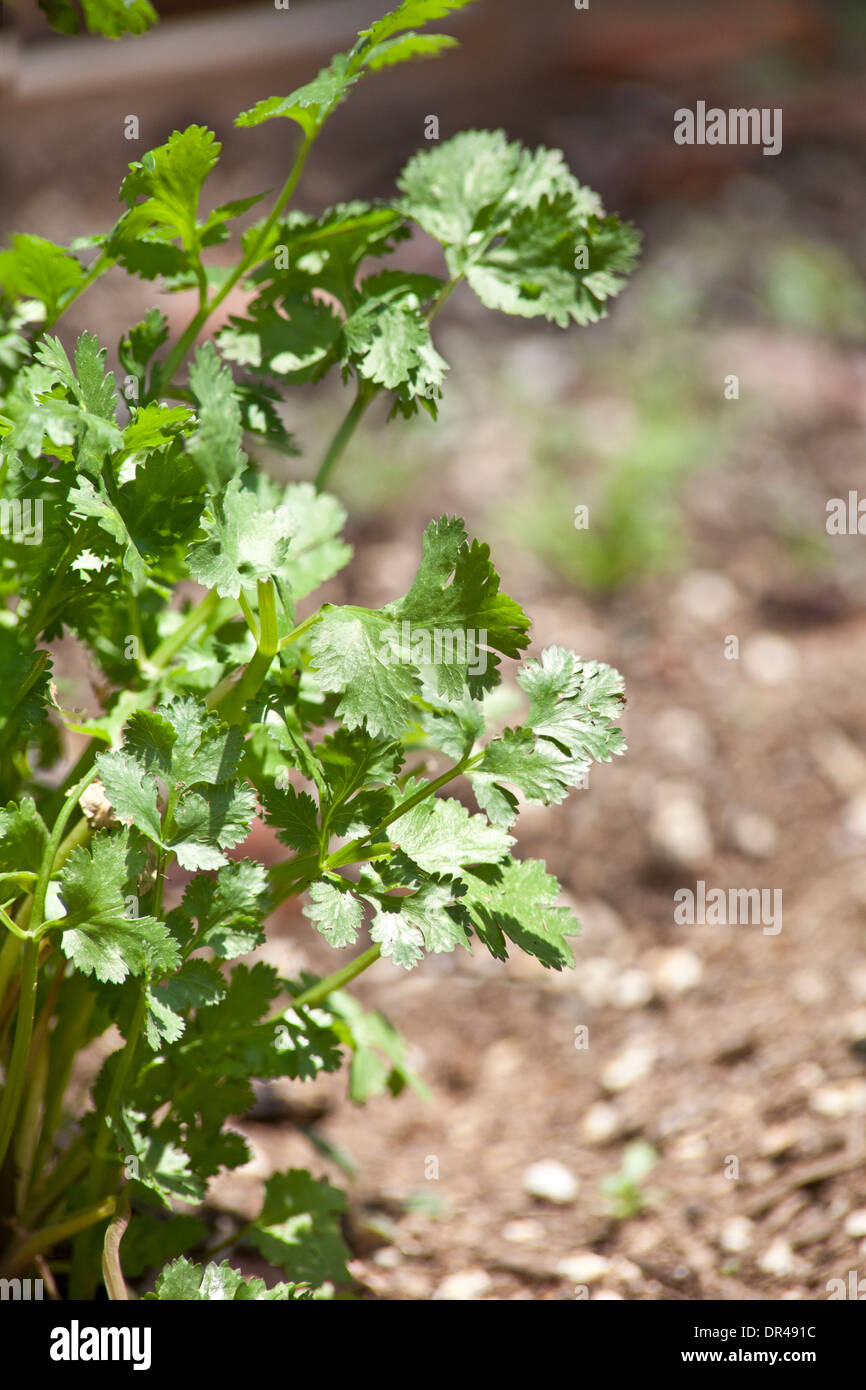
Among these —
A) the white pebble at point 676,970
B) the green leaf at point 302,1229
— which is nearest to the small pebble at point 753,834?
the white pebble at point 676,970

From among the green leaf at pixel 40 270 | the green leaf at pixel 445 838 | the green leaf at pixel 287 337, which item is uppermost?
the green leaf at pixel 40 270

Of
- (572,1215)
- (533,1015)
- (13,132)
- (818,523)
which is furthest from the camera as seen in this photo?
(13,132)

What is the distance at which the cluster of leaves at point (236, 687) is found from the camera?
82 cm

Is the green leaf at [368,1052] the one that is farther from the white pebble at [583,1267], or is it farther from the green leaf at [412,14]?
the green leaf at [412,14]

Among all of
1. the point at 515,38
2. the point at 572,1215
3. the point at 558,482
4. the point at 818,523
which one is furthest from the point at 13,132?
the point at 572,1215

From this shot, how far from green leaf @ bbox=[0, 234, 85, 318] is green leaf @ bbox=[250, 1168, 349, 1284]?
2.75 ft

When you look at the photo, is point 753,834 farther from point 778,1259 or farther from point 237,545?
point 237,545

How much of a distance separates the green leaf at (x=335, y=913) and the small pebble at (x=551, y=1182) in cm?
71

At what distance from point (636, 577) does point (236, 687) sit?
1.67 meters

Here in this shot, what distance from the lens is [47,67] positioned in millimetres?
3430

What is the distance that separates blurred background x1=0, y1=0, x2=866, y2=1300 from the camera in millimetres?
1343

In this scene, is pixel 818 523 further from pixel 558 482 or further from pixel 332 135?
pixel 332 135

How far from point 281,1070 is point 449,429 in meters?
2.08

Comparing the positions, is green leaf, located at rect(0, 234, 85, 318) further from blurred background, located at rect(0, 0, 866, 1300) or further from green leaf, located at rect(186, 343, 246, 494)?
blurred background, located at rect(0, 0, 866, 1300)
